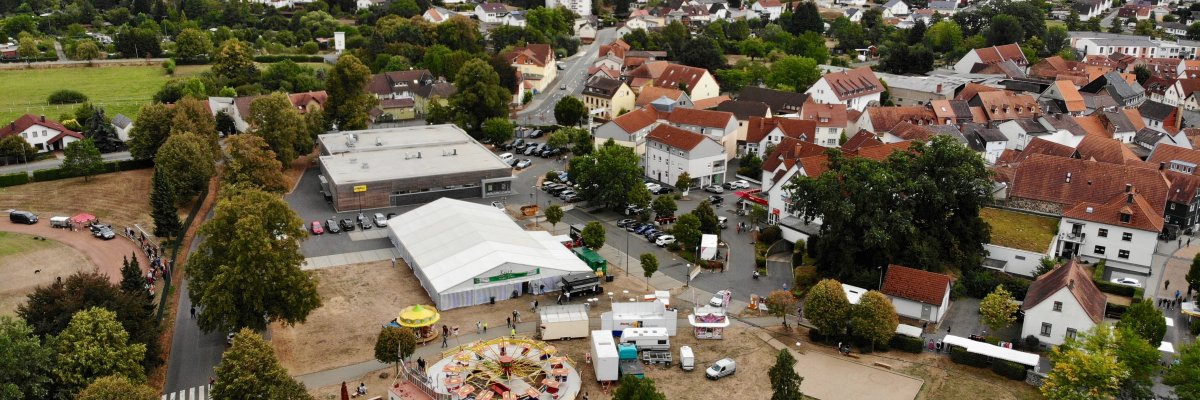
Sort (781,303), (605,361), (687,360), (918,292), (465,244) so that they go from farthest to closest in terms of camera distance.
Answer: (465,244) → (918,292) → (781,303) → (687,360) → (605,361)

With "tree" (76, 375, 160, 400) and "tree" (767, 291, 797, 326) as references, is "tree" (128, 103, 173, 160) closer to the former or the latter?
"tree" (76, 375, 160, 400)

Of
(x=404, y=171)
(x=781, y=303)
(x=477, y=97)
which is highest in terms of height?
(x=477, y=97)

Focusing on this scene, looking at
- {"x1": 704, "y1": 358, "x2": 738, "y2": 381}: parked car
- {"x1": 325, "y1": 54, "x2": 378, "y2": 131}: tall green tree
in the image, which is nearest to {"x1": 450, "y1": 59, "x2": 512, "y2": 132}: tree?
{"x1": 325, "y1": 54, "x2": 378, "y2": 131}: tall green tree

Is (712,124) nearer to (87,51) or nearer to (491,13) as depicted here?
(87,51)

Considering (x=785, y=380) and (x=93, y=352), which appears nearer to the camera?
(x=785, y=380)

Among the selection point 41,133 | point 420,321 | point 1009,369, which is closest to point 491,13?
point 41,133

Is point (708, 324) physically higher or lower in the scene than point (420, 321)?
higher

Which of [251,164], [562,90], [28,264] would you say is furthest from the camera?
[562,90]
